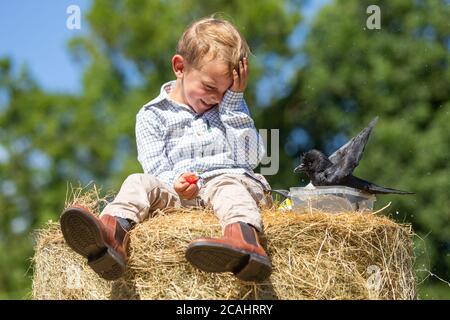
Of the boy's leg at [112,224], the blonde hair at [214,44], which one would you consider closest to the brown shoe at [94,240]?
the boy's leg at [112,224]

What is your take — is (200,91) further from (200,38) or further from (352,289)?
(352,289)

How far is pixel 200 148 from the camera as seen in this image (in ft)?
10.8

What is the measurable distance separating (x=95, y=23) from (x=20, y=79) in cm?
230

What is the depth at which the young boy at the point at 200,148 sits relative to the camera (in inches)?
110

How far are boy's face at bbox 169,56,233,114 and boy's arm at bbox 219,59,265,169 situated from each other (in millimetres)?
39

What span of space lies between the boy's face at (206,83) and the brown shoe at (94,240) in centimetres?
83

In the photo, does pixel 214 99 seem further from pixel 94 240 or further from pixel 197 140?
pixel 94 240

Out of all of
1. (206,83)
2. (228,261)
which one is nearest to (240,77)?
(206,83)

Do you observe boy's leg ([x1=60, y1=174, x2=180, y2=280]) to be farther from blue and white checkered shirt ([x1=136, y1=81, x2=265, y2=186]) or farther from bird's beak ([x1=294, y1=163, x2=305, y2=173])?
bird's beak ([x1=294, y1=163, x2=305, y2=173])

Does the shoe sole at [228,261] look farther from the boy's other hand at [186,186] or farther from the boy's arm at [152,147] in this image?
the boy's arm at [152,147]

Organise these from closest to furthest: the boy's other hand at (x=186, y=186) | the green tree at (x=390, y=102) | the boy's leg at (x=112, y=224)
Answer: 1. the boy's leg at (x=112, y=224)
2. the boy's other hand at (x=186, y=186)
3. the green tree at (x=390, y=102)

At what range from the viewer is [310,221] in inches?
114

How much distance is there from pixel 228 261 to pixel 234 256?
0.04m
